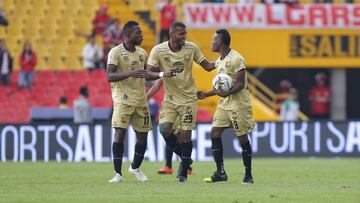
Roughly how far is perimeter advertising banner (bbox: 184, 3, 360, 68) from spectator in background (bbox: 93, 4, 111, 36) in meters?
2.44

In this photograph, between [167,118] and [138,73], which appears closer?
[138,73]

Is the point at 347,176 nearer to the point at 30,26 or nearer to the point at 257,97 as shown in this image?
the point at 257,97

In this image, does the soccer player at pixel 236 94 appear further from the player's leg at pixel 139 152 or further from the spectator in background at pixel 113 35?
the spectator in background at pixel 113 35

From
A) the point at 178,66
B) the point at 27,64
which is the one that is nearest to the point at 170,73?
the point at 178,66

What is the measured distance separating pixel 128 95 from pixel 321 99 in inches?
770

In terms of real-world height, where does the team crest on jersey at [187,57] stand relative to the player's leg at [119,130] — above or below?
above

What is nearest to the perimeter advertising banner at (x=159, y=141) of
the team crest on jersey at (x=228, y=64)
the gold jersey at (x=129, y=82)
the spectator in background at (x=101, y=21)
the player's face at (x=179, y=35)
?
the spectator in background at (x=101, y=21)

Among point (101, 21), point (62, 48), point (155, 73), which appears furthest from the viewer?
point (62, 48)

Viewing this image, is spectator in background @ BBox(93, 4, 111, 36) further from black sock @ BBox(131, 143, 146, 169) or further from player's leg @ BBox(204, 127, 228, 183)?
player's leg @ BBox(204, 127, 228, 183)

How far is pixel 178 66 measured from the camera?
1742 cm

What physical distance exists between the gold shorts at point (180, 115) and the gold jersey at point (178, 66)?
0.08 metres

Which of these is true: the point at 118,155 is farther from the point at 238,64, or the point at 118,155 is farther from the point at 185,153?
the point at 238,64

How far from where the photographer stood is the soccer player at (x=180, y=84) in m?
17.3

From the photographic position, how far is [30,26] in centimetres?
3700
